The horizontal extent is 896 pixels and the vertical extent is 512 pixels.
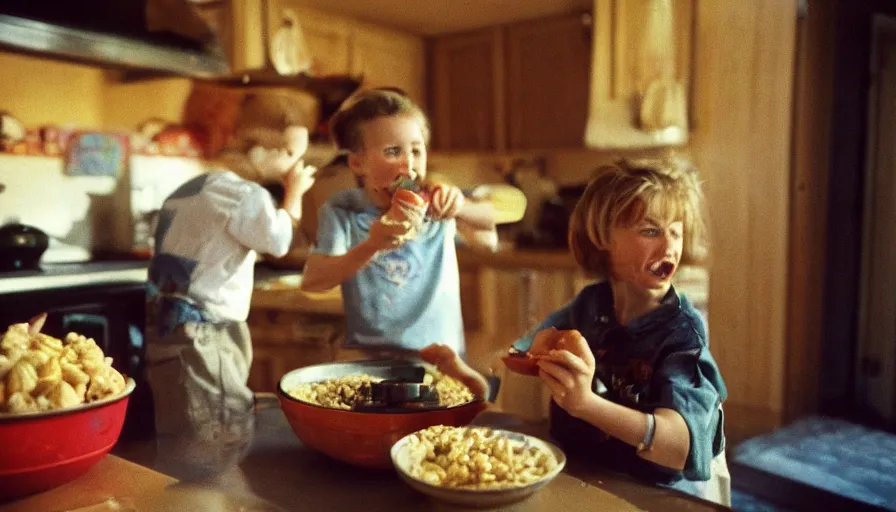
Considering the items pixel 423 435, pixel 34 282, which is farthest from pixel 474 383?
pixel 34 282

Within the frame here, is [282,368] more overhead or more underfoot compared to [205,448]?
more underfoot

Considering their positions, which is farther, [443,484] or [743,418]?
[743,418]

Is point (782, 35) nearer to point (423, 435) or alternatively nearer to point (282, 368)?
point (282, 368)

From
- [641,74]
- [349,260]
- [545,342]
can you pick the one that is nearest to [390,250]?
[349,260]

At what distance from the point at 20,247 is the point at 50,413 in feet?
5.59

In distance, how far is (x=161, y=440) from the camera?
2.94ft

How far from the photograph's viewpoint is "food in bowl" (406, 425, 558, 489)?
0.67 m

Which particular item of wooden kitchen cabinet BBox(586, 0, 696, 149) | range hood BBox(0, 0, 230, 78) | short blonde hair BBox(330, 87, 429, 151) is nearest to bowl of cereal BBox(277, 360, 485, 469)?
short blonde hair BBox(330, 87, 429, 151)

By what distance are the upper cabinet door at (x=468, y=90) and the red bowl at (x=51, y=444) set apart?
331 cm

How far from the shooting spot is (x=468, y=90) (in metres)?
4.00

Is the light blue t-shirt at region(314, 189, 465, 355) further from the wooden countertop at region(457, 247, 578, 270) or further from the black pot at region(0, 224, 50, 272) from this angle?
the wooden countertop at region(457, 247, 578, 270)

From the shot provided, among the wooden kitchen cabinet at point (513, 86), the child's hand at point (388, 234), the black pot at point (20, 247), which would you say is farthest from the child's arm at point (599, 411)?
the wooden kitchen cabinet at point (513, 86)

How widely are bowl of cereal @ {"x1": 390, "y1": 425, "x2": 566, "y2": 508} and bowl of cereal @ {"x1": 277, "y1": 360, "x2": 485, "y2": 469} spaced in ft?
0.08

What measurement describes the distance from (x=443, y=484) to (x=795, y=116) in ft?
8.54
